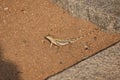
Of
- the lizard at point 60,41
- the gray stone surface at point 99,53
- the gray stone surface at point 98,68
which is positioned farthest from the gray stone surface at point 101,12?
the gray stone surface at point 98,68


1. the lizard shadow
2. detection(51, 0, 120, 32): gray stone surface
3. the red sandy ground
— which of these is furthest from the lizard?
the lizard shadow

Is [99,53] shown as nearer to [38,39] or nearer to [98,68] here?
[98,68]

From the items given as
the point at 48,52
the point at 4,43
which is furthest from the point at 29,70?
the point at 4,43

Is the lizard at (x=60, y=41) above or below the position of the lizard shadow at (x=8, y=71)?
above

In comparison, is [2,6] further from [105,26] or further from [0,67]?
[105,26]

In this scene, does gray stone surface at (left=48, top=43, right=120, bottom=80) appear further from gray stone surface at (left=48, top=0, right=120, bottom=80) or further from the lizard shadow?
the lizard shadow

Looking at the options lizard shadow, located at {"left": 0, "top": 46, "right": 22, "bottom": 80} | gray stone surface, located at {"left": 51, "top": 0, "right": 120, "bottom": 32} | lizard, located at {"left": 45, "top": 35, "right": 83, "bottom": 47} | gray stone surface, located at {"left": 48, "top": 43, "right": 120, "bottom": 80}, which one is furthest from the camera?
lizard, located at {"left": 45, "top": 35, "right": 83, "bottom": 47}

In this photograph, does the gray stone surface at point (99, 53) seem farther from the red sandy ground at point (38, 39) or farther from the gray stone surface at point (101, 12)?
the red sandy ground at point (38, 39)

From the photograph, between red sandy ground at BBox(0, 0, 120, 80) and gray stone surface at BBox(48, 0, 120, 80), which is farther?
red sandy ground at BBox(0, 0, 120, 80)
